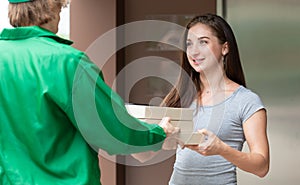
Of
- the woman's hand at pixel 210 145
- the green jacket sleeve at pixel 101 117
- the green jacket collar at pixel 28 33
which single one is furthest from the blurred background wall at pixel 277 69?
the green jacket collar at pixel 28 33

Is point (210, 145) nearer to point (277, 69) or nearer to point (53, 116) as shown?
point (53, 116)

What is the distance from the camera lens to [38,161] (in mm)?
1745

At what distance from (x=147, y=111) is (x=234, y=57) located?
0.49 m

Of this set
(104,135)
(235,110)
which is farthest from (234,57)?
(104,135)

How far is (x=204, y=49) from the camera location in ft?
7.50

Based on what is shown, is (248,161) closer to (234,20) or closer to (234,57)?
(234,57)

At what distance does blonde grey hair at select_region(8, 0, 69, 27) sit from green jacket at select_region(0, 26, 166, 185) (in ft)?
0.26

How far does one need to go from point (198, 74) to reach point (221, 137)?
33 centimetres

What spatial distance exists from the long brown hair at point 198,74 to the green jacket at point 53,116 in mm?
637

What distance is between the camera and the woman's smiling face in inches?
89.9

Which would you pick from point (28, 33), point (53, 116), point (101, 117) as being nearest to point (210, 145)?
point (101, 117)

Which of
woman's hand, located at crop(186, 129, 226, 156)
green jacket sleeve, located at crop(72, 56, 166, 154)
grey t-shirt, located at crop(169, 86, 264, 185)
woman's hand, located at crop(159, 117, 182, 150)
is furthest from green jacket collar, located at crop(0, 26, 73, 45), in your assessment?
grey t-shirt, located at crop(169, 86, 264, 185)

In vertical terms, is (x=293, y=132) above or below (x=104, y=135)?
below

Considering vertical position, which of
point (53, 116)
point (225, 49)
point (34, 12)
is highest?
point (34, 12)
